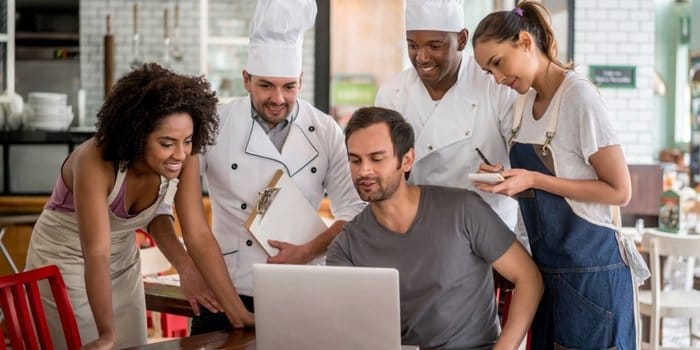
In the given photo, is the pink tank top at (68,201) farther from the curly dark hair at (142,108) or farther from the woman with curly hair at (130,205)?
the curly dark hair at (142,108)

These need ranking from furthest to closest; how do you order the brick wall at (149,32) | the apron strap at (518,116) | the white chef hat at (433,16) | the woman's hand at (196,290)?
the brick wall at (149,32), the white chef hat at (433,16), the woman's hand at (196,290), the apron strap at (518,116)

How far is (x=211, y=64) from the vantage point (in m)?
7.22

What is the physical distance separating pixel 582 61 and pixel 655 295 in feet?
7.78

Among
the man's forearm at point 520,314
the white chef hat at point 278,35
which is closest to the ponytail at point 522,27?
the man's forearm at point 520,314

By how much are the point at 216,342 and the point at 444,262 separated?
0.64 m

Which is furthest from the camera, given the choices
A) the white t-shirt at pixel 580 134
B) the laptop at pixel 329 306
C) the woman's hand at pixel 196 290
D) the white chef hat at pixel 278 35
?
the white chef hat at pixel 278 35

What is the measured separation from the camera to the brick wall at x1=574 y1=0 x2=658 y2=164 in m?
6.63

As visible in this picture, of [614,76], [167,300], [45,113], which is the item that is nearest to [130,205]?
[167,300]

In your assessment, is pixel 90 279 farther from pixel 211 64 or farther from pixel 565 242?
pixel 211 64

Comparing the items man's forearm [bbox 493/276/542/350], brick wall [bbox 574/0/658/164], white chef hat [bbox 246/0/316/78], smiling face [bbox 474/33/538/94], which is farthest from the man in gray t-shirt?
brick wall [bbox 574/0/658/164]

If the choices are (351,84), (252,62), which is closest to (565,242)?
(252,62)

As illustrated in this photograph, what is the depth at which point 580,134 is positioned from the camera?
7.55 feet

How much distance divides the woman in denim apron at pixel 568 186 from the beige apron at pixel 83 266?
1.03 metres

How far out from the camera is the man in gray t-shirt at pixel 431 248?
2.38 meters
